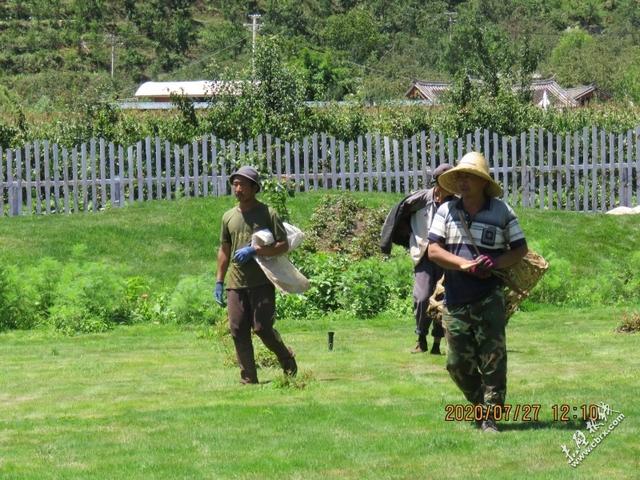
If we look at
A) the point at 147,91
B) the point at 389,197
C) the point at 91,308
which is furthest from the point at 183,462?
the point at 147,91

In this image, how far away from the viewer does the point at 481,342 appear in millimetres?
9023

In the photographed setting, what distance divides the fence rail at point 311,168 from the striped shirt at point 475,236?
1630 cm

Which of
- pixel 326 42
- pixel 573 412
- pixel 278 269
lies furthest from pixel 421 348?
pixel 326 42

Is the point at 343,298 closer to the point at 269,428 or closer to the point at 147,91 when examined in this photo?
the point at 269,428

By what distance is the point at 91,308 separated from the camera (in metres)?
17.4

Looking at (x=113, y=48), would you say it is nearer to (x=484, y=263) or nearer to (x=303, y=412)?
(x=303, y=412)

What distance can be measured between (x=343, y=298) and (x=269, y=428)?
8.61 metres

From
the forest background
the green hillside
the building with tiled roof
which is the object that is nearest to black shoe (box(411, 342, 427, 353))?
the forest background

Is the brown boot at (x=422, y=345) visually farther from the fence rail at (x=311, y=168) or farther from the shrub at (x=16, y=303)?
the fence rail at (x=311, y=168)

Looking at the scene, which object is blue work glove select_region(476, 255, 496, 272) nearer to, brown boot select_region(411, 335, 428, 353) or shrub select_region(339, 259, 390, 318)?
brown boot select_region(411, 335, 428, 353)

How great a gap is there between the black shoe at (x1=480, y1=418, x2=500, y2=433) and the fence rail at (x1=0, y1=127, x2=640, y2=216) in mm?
16476

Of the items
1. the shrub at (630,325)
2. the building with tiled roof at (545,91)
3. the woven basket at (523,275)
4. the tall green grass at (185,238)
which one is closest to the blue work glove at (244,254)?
the woven basket at (523,275)

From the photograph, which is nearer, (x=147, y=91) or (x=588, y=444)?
(x=588, y=444)

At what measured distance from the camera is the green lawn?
322 inches
